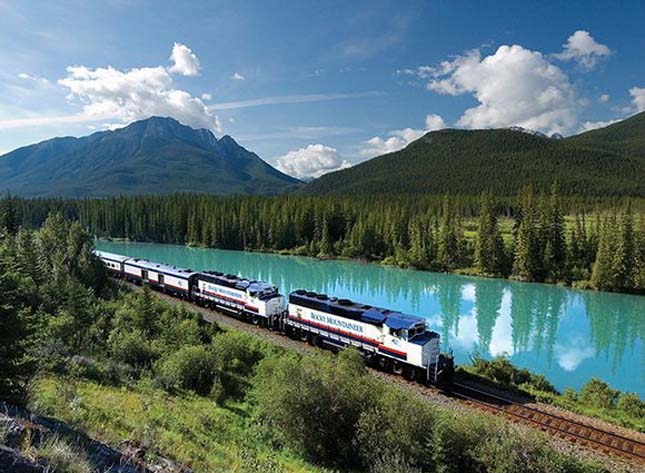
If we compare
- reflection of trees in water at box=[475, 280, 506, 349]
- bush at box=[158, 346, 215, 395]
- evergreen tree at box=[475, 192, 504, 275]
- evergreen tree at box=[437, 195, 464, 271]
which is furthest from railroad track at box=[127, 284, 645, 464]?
evergreen tree at box=[437, 195, 464, 271]

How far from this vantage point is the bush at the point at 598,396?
83.8 feet

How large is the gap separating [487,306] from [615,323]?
578 inches

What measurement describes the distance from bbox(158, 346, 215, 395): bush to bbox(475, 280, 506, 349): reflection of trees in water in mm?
27418

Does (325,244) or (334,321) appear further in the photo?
(325,244)

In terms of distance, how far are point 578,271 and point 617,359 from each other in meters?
40.1

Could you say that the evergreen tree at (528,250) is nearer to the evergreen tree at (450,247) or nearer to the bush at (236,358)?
the evergreen tree at (450,247)

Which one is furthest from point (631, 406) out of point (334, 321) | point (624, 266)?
point (624, 266)

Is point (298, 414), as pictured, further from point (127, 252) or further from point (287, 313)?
point (127, 252)

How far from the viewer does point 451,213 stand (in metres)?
96.6

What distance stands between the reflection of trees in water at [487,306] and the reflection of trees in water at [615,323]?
10.1 m

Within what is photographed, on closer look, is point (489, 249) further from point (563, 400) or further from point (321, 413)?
point (321, 413)

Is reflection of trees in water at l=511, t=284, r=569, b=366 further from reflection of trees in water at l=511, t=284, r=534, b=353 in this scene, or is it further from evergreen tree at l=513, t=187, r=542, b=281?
evergreen tree at l=513, t=187, r=542, b=281

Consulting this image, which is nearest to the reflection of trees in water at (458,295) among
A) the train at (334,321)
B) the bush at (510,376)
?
the bush at (510,376)

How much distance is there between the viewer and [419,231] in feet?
310
